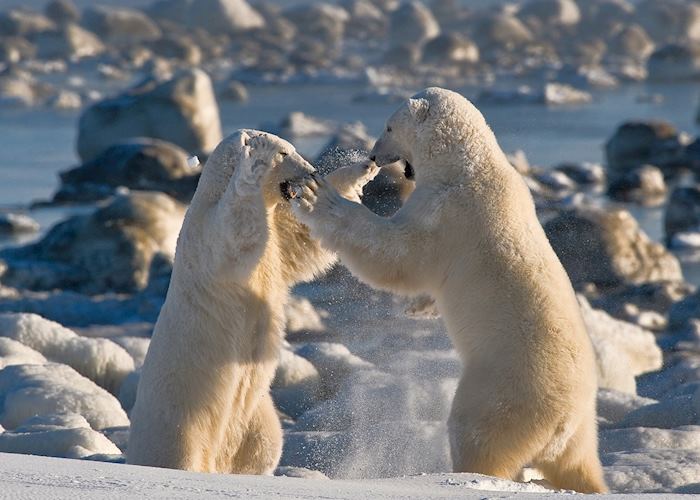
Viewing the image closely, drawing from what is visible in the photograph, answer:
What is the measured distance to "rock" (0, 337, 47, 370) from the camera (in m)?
8.91

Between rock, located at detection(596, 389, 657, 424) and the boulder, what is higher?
rock, located at detection(596, 389, 657, 424)

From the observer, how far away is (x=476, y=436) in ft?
18.9

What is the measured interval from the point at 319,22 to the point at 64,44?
1935 centimetres

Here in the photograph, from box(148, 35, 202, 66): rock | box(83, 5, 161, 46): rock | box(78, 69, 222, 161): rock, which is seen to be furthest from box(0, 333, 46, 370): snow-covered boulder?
box(83, 5, 161, 46): rock

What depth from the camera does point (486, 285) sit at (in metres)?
5.90

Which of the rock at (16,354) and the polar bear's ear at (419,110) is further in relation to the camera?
the rock at (16,354)

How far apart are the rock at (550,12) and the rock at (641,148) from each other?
50091 millimetres

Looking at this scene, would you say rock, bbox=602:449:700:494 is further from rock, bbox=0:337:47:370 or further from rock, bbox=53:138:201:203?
rock, bbox=53:138:201:203

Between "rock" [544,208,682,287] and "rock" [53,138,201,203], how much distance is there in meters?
9.01

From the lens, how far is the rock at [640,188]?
81.9 feet

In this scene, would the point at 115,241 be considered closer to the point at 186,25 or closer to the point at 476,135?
the point at 476,135

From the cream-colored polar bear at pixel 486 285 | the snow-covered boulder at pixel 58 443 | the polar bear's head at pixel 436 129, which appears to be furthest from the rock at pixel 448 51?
the cream-colored polar bear at pixel 486 285

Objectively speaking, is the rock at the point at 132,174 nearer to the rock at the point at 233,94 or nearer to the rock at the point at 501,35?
the rock at the point at 233,94

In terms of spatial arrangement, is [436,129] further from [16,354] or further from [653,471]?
[16,354]
